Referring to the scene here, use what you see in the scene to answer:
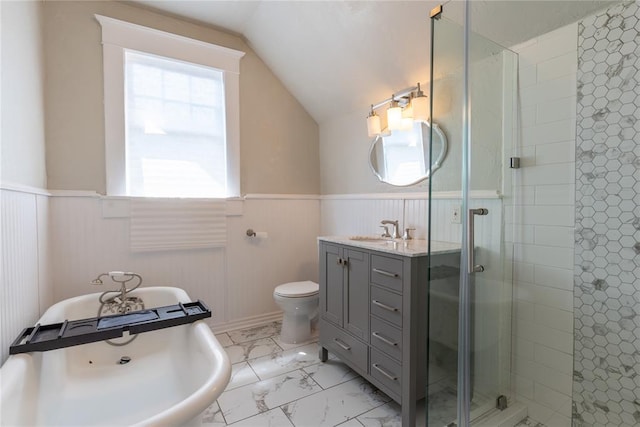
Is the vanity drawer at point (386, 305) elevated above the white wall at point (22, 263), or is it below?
below

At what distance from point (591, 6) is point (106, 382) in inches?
120

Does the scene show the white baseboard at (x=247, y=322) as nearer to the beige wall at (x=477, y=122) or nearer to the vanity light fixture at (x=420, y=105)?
the beige wall at (x=477, y=122)

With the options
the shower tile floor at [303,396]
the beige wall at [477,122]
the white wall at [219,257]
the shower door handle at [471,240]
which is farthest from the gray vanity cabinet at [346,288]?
the white wall at [219,257]

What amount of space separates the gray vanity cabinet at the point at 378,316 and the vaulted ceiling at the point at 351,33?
4.12ft

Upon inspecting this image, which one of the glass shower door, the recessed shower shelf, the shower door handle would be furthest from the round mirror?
the recessed shower shelf

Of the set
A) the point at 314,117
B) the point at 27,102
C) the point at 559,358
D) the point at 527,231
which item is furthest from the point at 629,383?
the point at 27,102

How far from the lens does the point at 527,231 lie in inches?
66.5

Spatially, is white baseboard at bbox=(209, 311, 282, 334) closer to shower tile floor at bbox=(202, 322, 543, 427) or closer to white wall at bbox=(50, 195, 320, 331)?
white wall at bbox=(50, 195, 320, 331)

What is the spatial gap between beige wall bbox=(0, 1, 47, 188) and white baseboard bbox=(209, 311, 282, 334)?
173cm

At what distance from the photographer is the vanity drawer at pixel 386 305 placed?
167 centimetres

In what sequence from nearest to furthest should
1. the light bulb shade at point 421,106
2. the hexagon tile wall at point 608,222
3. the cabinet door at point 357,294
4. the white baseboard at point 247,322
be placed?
the hexagon tile wall at point 608,222 → the cabinet door at point 357,294 → the light bulb shade at point 421,106 → the white baseboard at point 247,322

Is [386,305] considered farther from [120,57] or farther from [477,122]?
[120,57]

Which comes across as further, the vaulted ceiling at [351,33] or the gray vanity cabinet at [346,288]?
the gray vanity cabinet at [346,288]

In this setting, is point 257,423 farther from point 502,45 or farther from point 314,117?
point 314,117
